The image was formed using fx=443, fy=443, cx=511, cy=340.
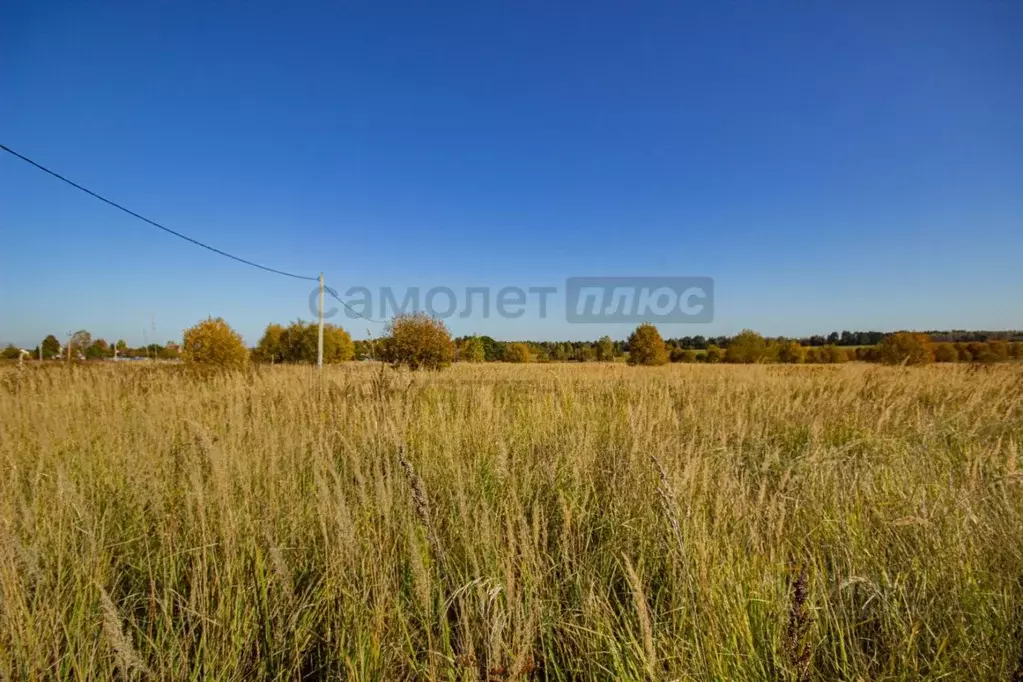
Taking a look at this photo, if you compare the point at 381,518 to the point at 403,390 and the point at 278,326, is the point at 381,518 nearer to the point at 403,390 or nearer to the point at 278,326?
the point at 403,390

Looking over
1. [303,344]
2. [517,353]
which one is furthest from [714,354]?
[303,344]

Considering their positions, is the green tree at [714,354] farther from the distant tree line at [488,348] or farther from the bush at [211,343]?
the bush at [211,343]

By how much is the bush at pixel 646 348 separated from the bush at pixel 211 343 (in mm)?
30508

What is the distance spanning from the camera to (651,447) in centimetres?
268

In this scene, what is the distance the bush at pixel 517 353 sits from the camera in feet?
219

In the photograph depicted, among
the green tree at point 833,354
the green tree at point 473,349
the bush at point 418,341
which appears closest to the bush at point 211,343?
the bush at point 418,341

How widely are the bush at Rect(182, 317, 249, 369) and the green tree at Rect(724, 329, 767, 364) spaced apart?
106 ft

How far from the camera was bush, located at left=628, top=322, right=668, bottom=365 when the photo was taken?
40.0 metres

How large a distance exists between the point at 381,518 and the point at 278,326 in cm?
7321

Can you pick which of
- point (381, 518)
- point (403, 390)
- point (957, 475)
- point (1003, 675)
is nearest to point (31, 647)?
point (381, 518)

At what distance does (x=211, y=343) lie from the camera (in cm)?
2122

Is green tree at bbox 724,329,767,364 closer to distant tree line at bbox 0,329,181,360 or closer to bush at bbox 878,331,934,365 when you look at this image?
bush at bbox 878,331,934,365

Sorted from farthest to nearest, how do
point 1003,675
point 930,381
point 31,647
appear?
point 930,381
point 31,647
point 1003,675

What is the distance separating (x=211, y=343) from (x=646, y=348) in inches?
1284
